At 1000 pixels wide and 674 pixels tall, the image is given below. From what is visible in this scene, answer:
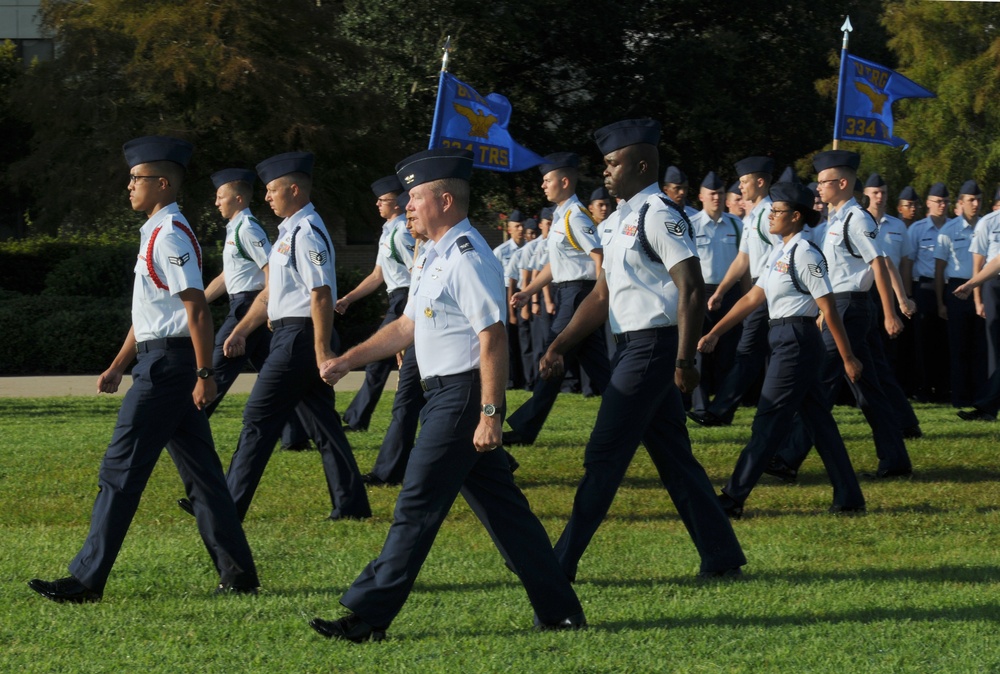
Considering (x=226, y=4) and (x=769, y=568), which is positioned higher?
(x=226, y=4)

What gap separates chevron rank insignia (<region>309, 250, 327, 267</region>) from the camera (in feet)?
26.2

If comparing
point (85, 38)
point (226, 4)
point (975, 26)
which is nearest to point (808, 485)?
point (226, 4)

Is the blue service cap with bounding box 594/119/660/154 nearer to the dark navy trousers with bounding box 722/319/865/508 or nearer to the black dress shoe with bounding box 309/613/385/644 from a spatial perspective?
the dark navy trousers with bounding box 722/319/865/508

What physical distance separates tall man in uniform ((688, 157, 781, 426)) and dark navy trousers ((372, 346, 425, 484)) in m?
3.61

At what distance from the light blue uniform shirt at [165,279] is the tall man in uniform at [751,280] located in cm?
617

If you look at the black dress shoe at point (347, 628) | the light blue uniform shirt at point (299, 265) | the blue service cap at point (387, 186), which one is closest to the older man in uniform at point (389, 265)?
the blue service cap at point (387, 186)

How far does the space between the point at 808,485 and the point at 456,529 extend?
282cm

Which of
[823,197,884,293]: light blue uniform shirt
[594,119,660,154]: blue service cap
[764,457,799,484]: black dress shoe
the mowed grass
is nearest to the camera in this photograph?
the mowed grass

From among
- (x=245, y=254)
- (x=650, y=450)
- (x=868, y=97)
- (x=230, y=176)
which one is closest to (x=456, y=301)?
(x=650, y=450)

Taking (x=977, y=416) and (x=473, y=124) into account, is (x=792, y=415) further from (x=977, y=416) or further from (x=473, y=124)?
(x=977, y=416)

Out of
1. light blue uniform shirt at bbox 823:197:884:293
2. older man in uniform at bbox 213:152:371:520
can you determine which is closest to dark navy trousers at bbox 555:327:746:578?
older man in uniform at bbox 213:152:371:520

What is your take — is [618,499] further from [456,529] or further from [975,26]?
[975,26]

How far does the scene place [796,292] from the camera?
28.1ft

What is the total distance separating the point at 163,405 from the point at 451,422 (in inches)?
59.6
